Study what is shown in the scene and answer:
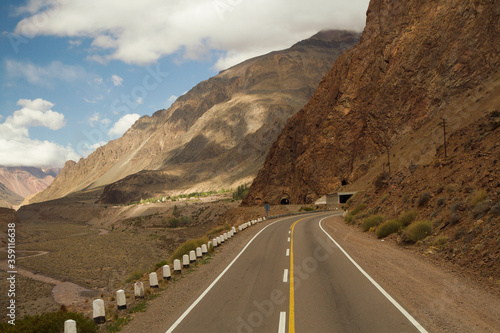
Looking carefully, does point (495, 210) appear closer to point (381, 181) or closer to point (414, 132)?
point (381, 181)

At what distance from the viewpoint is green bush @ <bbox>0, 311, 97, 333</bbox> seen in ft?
26.3

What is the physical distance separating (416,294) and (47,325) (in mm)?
9347

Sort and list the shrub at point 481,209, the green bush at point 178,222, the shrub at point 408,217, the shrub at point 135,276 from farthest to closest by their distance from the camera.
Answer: the green bush at point 178,222 → the shrub at point 135,276 → the shrub at point 408,217 → the shrub at point 481,209

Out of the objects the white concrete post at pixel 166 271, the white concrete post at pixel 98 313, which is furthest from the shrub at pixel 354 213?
the white concrete post at pixel 98 313

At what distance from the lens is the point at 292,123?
8756cm

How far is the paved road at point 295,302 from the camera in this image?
7.88m

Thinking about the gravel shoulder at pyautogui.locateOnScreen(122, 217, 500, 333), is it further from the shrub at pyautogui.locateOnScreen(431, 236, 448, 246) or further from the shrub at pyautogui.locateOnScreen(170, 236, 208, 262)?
the shrub at pyautogui.locateOnScreen(170, 236, 208, 262)

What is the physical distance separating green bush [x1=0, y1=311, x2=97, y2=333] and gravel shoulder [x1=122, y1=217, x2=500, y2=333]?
3.10 ft

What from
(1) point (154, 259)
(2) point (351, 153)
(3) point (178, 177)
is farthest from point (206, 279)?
(3) point (178, 177)

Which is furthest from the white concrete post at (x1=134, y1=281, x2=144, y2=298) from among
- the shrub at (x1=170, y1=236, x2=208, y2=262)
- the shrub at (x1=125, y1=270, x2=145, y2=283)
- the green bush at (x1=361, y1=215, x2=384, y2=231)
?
the green bush at (x1=361, y1=215, x2=384, y2=231)

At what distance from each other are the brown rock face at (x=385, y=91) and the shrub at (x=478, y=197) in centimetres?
3501

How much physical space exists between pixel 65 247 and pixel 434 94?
60046 millimetres

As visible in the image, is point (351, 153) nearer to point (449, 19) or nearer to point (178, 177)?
point (449, 19)

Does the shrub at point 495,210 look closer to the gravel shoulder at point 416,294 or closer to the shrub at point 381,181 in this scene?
the gravel shoulder at point 416,294
